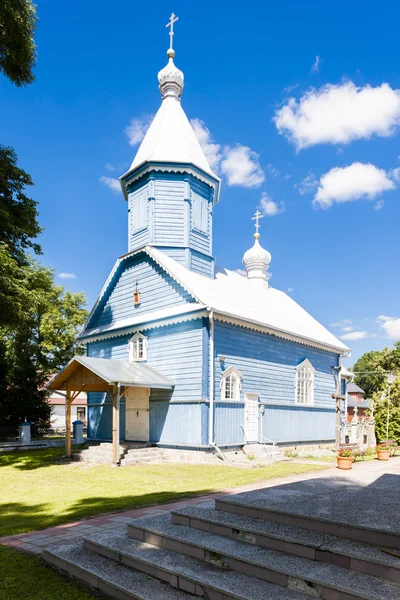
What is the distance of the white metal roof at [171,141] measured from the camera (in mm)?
19734

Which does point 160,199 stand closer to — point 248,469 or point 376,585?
point 248,469

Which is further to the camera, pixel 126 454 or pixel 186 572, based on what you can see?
pixel 126 454

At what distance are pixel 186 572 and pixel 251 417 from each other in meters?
13.1

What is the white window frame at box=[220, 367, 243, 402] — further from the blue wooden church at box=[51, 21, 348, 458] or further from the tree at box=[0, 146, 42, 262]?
the tree at box=[0, 146, 42, 262]

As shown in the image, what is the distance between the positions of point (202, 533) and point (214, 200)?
56.9 feet

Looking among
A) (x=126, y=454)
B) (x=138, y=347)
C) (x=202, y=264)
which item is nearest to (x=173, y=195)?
(x=202, y=264)

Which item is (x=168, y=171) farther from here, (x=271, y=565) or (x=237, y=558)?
(x=271, y=565)

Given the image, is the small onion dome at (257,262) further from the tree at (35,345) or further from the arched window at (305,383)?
the tree at (35,345)

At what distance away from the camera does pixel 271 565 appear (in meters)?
4.69

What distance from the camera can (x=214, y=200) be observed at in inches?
846

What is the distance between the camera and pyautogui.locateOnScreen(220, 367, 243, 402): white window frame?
16.4 metres

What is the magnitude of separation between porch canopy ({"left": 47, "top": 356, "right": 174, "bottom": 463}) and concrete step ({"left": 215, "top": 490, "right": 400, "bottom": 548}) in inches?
335

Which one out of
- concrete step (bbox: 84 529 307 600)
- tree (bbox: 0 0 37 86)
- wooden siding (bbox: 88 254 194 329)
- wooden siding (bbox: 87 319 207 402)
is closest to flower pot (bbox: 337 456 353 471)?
wooden siding (bbox: 87 319 207 402)

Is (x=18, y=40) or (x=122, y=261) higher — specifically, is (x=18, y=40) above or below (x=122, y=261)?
above
